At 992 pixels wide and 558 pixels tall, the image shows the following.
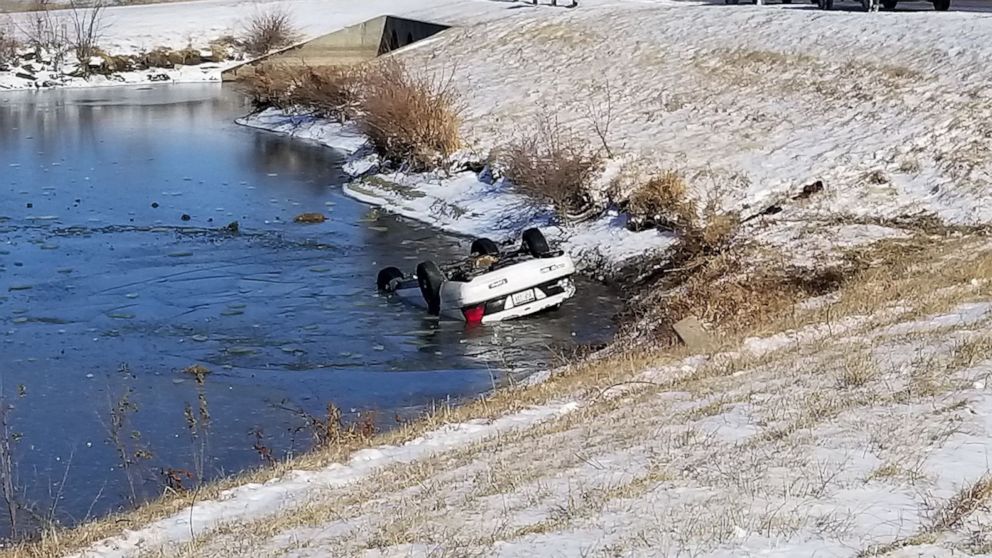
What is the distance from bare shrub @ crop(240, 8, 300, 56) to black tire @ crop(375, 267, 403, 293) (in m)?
35.4

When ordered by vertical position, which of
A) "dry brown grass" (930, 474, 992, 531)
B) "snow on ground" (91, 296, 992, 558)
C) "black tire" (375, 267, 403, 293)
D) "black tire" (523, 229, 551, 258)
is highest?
"dry brown grass" (930, 474, 992, 531)

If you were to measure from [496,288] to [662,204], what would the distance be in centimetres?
518

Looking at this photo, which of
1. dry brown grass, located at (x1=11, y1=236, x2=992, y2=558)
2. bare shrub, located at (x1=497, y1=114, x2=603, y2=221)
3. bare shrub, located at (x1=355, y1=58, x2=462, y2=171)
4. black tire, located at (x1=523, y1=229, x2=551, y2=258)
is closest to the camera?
dry brown grass, located at (x1=11, y1=236, x2=992, y2=558)

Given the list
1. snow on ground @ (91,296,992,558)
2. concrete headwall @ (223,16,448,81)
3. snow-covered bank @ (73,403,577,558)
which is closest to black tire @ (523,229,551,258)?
snow-covered bank @ (73,403,577,558)

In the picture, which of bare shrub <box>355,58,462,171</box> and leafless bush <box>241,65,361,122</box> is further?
leafless bush <box>241,65,361,122</box>

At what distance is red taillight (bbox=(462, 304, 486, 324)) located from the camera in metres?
17.5

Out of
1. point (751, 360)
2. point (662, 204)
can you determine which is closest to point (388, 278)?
point (662, 204)

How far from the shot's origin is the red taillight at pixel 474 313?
17.5 m

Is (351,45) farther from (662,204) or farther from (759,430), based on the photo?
(759,430)

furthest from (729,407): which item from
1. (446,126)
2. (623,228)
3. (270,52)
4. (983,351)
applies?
(270,52)

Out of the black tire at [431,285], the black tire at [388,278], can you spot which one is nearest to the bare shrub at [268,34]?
the black tire at [388,278]

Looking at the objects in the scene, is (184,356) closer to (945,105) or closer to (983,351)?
(983,351)

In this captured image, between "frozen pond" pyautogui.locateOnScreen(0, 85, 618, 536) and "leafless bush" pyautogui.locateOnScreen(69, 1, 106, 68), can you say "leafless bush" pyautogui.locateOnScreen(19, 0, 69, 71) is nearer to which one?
"leafless bush" pyautogui.locateOnScreen(69, 1, 106, 68)

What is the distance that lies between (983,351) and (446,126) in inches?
820
